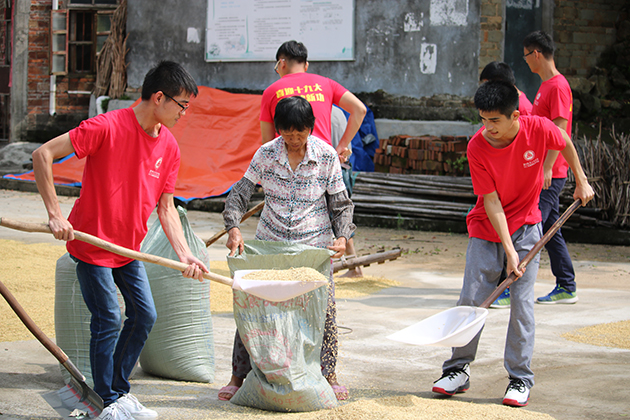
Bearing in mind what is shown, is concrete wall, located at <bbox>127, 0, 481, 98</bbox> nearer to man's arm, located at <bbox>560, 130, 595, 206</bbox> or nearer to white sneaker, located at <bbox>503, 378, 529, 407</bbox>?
man's arm, located at <bbox>560, 130, 595, 206</bbox>

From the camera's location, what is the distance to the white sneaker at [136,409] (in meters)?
2.77

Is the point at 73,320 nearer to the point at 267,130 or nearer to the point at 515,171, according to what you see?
the point at 267,130

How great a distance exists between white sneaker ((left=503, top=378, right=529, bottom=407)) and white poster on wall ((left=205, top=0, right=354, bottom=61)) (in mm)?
9301

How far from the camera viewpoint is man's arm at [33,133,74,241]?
2.49m

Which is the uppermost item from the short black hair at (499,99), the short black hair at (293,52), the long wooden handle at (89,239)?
the short black hair at (293,52)

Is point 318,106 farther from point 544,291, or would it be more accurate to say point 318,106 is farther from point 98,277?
point 544,291

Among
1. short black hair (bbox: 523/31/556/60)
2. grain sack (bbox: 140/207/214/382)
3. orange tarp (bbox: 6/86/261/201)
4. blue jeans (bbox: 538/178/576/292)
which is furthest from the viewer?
orange tarp (bbox: 6/86/261/201)

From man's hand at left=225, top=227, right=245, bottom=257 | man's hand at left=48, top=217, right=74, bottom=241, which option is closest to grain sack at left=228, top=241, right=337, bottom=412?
man's hand at left=225, top=227, right=245, bottom=257

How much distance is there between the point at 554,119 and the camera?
505 cm

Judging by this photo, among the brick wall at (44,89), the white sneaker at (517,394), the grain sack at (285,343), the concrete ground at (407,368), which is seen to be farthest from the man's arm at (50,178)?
the brick wall at (44,89)

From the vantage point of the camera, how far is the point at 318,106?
4531 millimetres

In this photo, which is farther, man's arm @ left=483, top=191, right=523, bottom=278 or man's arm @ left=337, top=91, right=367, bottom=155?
man's arm @ left=337, top=91, right=367, bottom=155

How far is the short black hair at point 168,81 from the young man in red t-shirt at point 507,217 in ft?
4.72

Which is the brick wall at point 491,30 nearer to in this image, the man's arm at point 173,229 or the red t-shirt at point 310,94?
the red t-shirt at point 310,94
